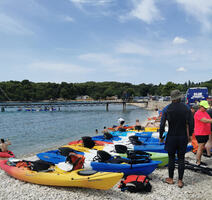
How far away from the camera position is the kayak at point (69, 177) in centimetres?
450

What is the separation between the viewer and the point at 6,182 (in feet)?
19.8

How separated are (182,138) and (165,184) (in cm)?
156

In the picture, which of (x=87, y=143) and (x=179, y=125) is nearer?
(x=179, y=125)

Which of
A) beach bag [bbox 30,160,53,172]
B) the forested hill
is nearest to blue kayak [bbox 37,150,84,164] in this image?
beach bag [bbox 30,160,53,172]

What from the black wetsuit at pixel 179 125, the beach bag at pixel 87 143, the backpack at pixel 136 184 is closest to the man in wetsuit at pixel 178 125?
the black wetsuit at pixel 179 125

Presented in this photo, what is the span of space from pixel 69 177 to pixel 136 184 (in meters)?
1.65

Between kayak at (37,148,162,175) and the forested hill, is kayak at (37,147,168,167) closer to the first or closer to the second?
kayak at (37,148,162,175)

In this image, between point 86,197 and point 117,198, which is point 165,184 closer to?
point 117,198

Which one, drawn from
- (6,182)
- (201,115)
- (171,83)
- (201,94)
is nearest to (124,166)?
(201,115)

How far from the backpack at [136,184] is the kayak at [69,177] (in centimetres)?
51

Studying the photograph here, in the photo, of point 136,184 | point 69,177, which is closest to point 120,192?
point 136,184

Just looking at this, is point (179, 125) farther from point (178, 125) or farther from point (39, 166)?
point (39, 166)

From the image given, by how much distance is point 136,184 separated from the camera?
4.72 metres

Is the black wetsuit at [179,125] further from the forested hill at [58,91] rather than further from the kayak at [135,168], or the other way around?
the forested hill at [58,91]
